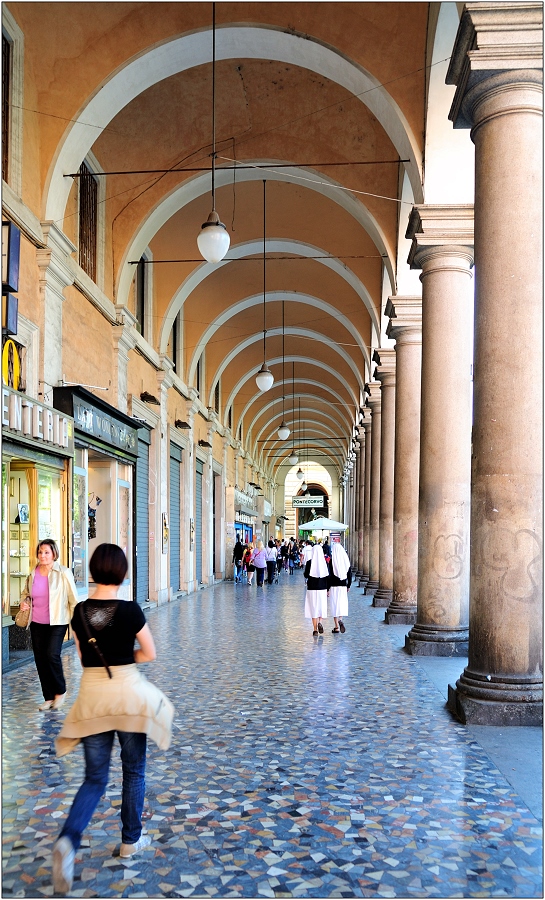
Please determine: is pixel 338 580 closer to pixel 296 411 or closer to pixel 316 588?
pixel 316 588

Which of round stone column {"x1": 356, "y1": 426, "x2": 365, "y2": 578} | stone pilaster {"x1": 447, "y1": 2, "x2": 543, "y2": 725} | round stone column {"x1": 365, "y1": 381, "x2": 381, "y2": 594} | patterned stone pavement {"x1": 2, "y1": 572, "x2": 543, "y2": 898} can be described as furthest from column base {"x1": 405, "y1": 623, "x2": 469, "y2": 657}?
round stone column {"x1": 356, "y1": 426, "x2": 365, "y2": 578}

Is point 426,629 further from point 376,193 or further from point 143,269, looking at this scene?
point 143,269

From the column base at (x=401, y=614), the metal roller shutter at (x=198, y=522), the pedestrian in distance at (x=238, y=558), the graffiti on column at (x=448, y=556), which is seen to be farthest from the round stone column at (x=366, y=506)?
the graffiti on column at (x=448, y=556)

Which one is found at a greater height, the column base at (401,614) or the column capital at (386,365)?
the column capital at (386,365)

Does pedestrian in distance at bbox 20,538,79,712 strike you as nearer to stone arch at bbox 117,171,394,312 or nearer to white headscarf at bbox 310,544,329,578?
white headscarf at bbox 310,544,329,578

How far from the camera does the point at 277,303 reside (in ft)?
86.4

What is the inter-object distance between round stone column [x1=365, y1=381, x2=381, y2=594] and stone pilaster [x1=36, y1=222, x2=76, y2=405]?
11.3 metres

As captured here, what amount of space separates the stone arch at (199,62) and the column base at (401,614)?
6.57m

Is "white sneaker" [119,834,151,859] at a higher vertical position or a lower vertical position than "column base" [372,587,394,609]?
higher

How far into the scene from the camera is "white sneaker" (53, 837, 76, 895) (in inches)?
124

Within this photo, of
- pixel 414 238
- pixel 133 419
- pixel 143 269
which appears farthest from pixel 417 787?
pixel 143 269

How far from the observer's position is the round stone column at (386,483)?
17.1m

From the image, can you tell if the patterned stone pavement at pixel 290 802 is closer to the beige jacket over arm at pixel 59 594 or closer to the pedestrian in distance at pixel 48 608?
the pedestrian in distance at pixel 48 608

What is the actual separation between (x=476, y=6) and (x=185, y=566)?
17.9 m
